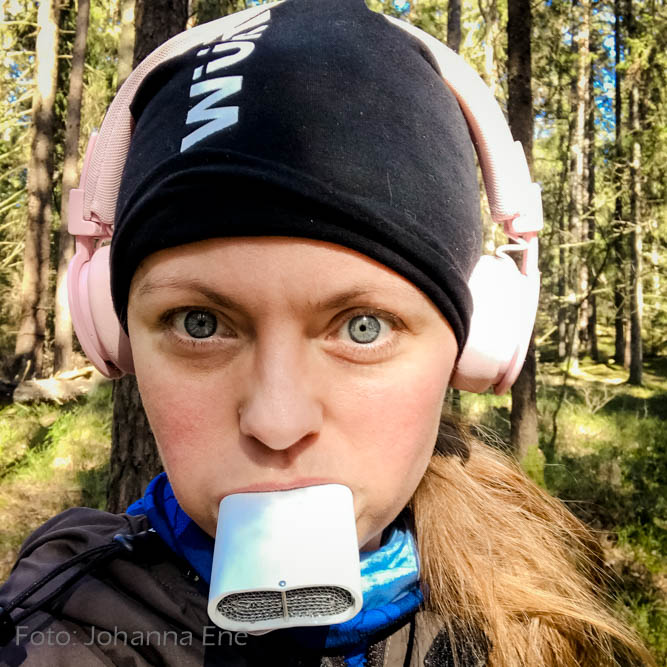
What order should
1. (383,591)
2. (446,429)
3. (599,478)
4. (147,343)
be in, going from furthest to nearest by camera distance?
(599,478) → (446,429) → (383,591) → (147,343)

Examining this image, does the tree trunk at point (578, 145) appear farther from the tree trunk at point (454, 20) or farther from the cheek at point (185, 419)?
the cheek at point (185, 419)

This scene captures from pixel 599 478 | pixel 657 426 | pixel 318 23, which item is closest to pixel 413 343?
pixel 318 23

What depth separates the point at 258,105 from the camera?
3.13 ft

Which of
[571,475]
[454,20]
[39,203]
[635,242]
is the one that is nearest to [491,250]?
[571,475]

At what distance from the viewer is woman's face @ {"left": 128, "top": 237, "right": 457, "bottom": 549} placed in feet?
2.96

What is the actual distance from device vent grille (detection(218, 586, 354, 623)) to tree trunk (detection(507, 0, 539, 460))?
4.22 m

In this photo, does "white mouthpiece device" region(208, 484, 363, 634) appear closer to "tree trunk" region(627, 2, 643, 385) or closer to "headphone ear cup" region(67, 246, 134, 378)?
"headphone ear cup" region(67, 246, 134, 378)

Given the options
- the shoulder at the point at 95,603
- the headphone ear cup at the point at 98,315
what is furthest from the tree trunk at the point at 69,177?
the shoulder at the point at 95,603

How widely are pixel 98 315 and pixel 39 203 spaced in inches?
451

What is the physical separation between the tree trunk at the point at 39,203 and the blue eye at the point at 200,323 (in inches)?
430

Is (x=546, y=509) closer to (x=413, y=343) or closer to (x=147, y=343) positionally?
(x=413, y=343)

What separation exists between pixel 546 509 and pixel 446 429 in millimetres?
375

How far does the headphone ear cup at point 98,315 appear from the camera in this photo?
122 cm

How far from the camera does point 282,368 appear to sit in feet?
2.97
